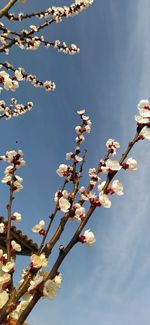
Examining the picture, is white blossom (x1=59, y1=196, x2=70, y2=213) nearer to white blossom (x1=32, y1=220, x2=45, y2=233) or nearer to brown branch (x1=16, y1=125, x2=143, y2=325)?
brown branch (x1=16, y1=125, x2=143, y2=325)

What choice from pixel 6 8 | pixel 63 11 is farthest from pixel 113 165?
pixel 63 11

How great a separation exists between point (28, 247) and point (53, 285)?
8.76 metres

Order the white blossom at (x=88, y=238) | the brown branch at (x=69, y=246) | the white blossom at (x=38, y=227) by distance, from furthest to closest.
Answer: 1. the white blossom at (x=38, y=227)
2. the white blossom at (x=88, y=238)
3. the brown branch at (x=69, y=246)

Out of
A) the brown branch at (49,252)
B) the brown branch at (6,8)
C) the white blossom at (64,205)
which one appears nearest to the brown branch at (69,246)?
the brown branch at (49,252)

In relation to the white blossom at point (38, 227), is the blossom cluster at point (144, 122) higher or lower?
higher

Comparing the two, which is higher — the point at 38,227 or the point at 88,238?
the point at 38,227

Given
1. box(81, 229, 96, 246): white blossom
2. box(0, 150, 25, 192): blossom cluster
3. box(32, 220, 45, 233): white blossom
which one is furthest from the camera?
box(0, 150, 25, 192): blossom cluster

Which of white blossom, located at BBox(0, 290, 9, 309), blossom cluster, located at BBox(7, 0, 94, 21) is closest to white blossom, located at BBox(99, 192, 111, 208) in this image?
white blossom, located at BBox(0, 290, 9, 309)

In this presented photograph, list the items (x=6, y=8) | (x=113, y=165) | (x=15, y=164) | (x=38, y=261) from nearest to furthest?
(x=38, y=261), (x=113, y=165), (x=15, y=164), (x=6, y=8)

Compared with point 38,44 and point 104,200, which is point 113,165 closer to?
point 104,200

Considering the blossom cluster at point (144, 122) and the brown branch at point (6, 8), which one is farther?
the brown branch at point (6, 8)

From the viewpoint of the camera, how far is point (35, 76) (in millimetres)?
9211

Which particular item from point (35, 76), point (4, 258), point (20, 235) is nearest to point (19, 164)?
point (4, 258)

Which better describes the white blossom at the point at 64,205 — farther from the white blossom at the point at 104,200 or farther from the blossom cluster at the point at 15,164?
the blossom cluster at the point at 15,164
